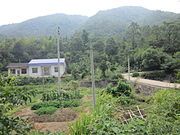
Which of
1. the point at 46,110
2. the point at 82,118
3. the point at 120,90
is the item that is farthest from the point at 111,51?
the point at 82,118

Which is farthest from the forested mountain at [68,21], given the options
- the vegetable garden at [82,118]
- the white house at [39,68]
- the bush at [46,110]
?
the vegetable garden at [82,118]

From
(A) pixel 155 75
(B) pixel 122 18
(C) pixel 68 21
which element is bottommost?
(A) pixel 155 75

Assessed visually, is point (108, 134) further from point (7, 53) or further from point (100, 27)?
point (100, 27)

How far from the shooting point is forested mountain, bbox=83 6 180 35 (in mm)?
85688

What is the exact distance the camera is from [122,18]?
429ft

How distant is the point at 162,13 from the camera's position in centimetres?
10750

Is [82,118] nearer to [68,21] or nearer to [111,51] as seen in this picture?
[111,51]

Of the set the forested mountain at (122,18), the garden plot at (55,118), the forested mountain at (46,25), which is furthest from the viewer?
the forested mountain at (46,25)

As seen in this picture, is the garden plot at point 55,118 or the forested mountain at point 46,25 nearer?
the garden plot at point 55,118

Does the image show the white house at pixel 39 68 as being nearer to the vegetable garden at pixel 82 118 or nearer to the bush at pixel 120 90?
the bush at pixel 120 90

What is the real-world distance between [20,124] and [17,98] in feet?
1.22

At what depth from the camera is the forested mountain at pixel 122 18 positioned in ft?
281

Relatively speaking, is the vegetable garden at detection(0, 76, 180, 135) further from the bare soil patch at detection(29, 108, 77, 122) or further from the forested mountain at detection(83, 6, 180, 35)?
the forested mountain at detection(83, 6, 180, 35)

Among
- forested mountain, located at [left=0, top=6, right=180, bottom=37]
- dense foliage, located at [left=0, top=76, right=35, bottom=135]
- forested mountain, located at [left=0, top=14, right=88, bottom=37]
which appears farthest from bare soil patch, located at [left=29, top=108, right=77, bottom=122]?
forested mountain, located at [left=0, top=14, right=88, bottom=37]
